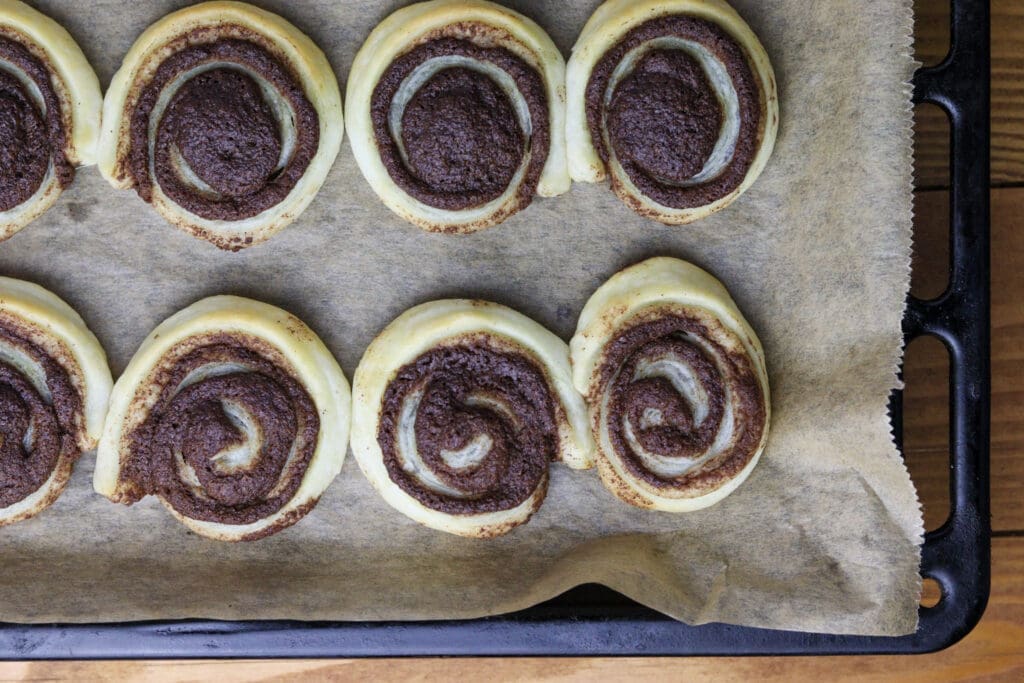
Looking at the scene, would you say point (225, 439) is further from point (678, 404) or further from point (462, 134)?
point (678, 404)

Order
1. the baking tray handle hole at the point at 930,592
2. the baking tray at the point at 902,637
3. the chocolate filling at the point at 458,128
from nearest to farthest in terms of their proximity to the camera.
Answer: the baking tray at the point at 902,637 < the chocolate filling at the point at 458,128 < the baking tray handle hole at the point at 930,592

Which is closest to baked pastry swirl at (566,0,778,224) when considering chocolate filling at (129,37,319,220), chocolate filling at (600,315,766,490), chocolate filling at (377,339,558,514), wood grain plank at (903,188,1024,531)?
chocolate filling at (600,315,766,490)

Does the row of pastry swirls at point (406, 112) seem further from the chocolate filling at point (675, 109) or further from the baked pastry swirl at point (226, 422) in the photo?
the baked pastry swirl at point (226, 422)

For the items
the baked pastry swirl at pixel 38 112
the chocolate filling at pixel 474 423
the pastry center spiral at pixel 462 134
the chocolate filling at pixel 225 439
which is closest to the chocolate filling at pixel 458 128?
the pastry center spiral at pixel 462 134

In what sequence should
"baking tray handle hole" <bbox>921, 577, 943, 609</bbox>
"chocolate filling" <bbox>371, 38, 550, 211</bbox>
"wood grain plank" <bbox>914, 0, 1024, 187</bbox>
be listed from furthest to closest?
"baking tray handle hole" <bbox>921, 577, 943, 609</bbox> < "wood grain plank" <bbox>914, 0, 1024, 187</bbox> < "chocolate filling" <bbox>371, 38, 550, 211</bbox>

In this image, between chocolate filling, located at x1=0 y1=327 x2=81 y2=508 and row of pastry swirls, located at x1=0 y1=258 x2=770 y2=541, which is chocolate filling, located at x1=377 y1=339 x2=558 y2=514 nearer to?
row of pastry swirls, located at x1=0 y1=258 x2=770 y2=541

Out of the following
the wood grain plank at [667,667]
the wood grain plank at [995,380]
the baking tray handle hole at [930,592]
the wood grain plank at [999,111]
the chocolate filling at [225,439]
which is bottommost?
the wood grain plank at [667,667]

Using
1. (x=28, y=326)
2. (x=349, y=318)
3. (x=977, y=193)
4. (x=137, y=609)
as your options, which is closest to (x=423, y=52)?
(x=349, y=318)
